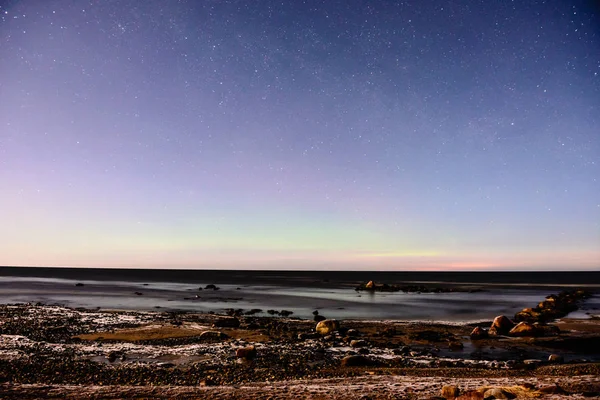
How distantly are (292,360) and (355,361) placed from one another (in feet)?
8.10

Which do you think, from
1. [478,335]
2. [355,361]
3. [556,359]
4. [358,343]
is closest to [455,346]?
[478,335]

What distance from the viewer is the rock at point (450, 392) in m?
10.4

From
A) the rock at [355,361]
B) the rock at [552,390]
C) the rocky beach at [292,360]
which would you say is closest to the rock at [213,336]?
the rocky beach at [292,360]

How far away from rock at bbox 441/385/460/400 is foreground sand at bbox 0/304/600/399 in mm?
358

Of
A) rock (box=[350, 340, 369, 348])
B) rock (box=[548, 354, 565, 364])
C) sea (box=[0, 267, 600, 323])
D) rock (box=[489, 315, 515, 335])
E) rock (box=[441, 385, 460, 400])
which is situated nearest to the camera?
rock (box=[441, 385, 460, 400])

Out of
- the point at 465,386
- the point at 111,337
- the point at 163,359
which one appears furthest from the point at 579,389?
the point at 111,337

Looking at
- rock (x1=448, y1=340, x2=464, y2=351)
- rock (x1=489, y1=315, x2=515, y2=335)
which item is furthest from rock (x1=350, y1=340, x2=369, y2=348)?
rock (x1=489, y1=315, x2=515, y2=335)

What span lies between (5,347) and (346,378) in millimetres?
15964

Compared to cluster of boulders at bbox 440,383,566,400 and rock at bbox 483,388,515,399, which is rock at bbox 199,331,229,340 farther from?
rock at bbox 483,388,515,399

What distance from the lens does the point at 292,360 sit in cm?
1563

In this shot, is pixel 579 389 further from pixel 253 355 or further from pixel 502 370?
pixel 253 355

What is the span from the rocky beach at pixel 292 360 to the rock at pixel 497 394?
1.2 inches

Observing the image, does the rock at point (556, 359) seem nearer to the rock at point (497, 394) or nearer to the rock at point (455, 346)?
the rock at point (455, 346)

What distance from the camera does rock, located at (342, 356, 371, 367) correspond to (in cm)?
1488
